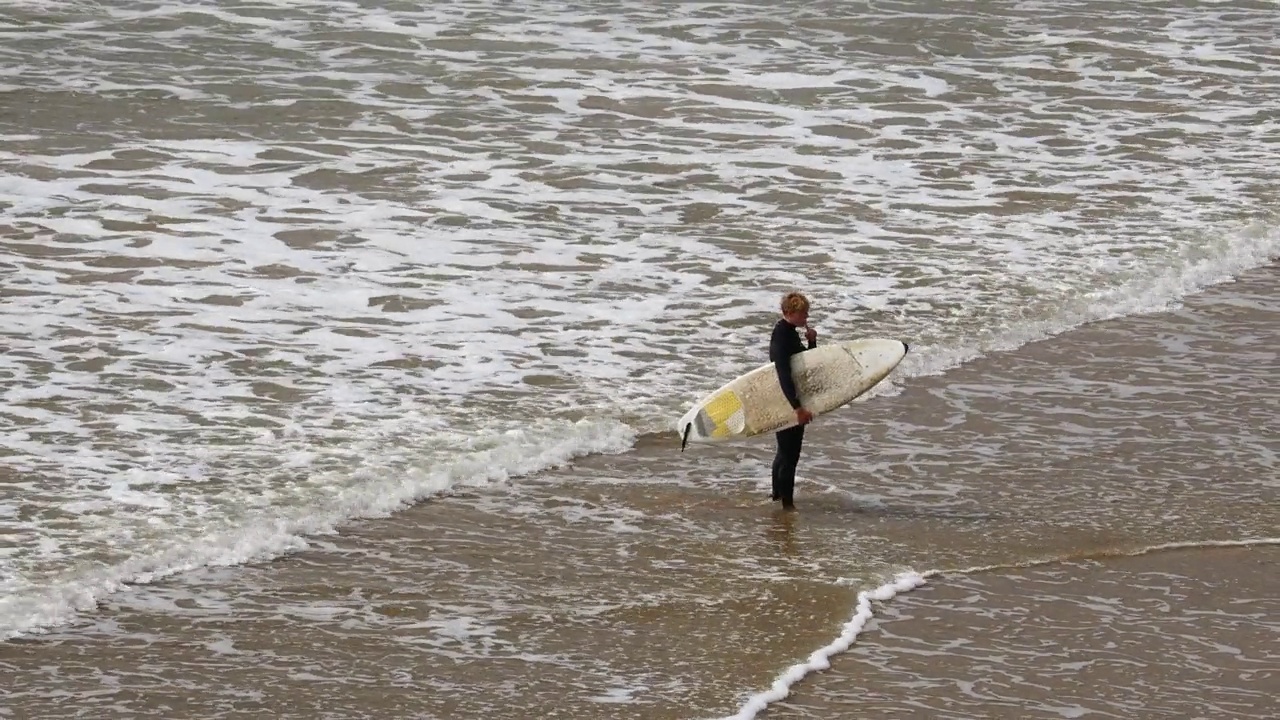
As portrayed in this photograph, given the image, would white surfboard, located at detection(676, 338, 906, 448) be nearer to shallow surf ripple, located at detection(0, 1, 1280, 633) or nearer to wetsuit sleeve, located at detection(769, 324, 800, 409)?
wetsuit sleeve, located at detection(769, 324, 800, 409)

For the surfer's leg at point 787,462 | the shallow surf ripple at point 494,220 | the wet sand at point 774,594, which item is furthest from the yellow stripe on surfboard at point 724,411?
the shallow surf ripple at point 494,220

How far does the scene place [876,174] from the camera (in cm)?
1566

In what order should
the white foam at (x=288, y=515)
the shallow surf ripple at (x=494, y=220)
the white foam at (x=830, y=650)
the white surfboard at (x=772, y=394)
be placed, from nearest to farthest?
the white foam at (x=830, y=650) < the white foam at (x=288, y=515) < the white surfboard at (x=772, y=394) < the shallow surf ripple at (x=494, y=220)

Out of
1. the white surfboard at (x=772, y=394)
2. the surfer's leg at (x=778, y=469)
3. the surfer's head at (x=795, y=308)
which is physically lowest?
the surfer's leg at (x=778, y=469)

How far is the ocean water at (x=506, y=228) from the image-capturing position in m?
8.88

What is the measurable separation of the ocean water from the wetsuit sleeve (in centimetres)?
89

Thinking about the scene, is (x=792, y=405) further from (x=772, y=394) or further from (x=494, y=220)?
(x=494, y=220)

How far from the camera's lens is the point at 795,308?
850cm

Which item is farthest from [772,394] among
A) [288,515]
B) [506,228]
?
[506,228]

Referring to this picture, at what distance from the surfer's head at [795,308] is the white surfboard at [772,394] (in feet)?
0.88

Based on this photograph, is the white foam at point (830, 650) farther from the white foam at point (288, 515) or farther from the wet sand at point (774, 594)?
the white foam at point (288, 515)

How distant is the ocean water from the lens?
8.88 metres

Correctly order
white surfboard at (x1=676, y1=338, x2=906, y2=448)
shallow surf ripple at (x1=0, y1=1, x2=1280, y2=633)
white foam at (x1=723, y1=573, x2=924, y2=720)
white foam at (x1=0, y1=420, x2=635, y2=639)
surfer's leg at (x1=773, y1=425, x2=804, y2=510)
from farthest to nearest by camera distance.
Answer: shallow surf ripple at (x1=0, y1=1, x2=1280, y2=633), white surfboard at (x1=676, y1=338, x2=906, y2=448), surfer's leg at (x1=773, y1=425, x2=804, y2=510), white foam at (x1=0, y1=420, x2=635, y2=639), white foam at (x1=723, y1=573, x2=924, y2=720)

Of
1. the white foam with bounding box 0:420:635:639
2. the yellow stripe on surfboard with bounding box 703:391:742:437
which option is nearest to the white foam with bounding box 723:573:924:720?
the yellow stripe on surfboard with bounding box 703:391:742:437
